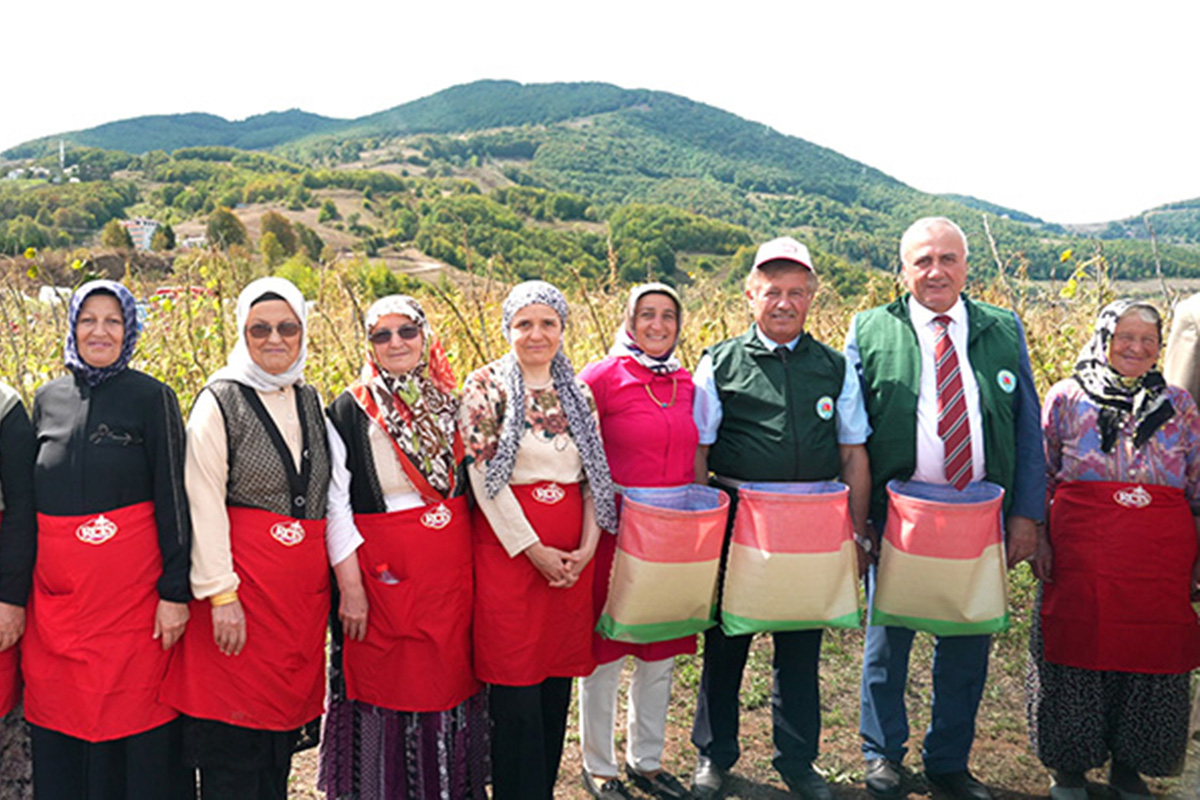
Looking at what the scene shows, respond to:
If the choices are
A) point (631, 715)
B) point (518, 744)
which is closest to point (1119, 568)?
point (631, 715)

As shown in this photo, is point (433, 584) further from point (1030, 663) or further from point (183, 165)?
point (183, 165)

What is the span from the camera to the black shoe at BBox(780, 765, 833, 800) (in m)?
3.00

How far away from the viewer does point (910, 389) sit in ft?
9.59

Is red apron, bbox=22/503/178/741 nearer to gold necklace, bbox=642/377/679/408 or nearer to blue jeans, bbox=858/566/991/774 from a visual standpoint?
gold necklace, bbox=642/377/679/408

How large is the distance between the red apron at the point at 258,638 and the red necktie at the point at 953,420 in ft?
6.93

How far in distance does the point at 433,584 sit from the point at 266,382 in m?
0.79

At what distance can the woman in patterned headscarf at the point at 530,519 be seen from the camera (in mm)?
2625

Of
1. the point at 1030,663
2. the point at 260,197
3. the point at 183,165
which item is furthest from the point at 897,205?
the point at 1030,663

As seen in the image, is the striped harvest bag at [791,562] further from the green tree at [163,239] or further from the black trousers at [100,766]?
the green tree at [163,239]

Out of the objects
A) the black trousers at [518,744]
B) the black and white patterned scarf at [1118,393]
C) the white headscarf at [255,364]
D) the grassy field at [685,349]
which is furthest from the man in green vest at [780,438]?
the white headscarf at [255,364]

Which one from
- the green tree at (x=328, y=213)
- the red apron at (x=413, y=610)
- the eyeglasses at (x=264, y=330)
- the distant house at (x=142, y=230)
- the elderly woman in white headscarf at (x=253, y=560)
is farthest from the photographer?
the green tree at (x=328, y=213)

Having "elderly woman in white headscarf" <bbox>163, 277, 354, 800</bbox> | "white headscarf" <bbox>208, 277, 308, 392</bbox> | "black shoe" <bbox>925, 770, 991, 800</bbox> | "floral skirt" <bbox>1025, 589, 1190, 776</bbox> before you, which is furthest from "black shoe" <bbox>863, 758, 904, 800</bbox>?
"white headscarf" <bbox>208, 277, 308, 392</bbox>

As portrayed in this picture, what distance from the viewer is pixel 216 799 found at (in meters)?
2.38

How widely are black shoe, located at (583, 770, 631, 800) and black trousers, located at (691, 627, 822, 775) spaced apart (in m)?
0.35
